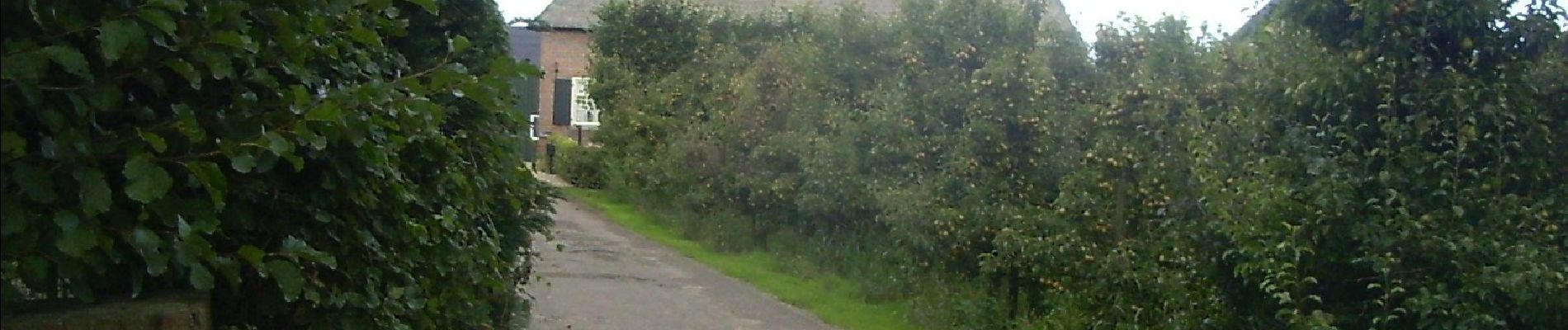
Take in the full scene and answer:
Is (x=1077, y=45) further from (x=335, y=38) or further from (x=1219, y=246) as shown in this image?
(x=335, y=38)

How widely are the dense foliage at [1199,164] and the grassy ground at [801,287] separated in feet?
1.32

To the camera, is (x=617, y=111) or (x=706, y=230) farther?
(x=617, y=111)

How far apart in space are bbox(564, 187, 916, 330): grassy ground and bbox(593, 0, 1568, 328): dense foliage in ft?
1.32

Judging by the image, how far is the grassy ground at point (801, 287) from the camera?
1203cm

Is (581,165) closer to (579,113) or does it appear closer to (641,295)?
(579,113)

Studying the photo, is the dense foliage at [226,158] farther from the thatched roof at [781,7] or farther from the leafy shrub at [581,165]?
the leafy shrub at [581,165]

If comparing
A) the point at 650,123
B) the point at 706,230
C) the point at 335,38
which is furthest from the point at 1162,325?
the point at 650,123

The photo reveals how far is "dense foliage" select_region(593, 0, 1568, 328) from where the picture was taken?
6934mm

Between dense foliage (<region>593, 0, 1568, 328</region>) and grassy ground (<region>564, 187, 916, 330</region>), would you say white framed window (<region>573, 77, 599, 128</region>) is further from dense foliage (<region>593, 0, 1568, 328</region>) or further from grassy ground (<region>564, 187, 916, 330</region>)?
dense foliage (<region>593, 0, 1568, 328</region>)

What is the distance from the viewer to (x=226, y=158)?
9.86 feet

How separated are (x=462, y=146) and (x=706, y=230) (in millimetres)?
13878

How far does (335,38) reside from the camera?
148 inches

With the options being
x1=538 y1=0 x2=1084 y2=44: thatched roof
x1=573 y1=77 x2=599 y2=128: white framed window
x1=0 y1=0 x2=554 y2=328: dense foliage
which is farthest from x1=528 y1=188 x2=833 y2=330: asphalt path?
x1=573 y1=77 x2=599 y2=128: white framed window

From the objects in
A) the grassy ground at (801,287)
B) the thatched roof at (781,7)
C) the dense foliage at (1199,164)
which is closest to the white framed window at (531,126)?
the thatched roof at (781,7)
